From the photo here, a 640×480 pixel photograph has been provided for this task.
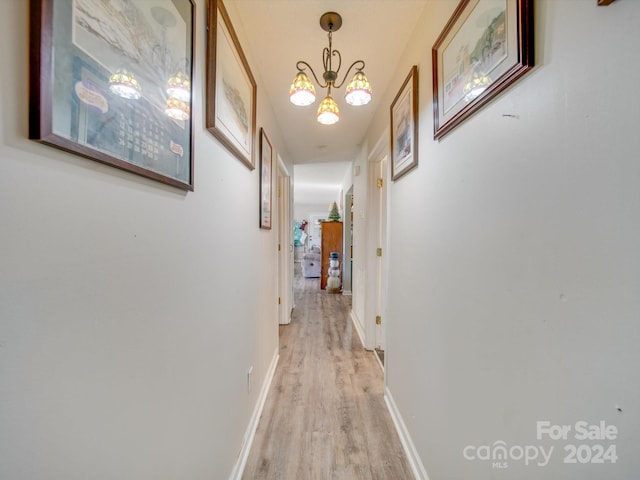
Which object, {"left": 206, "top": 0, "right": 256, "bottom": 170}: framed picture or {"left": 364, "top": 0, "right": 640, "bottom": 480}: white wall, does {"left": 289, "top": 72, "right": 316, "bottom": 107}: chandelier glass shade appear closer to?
{"left": 206, "top": 0, "right": 256, "bottom": 170}: framed picture

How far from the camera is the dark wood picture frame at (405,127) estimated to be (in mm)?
1396

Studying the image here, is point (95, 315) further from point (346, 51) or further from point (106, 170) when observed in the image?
point (346, 51)

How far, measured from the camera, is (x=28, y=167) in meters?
0.39

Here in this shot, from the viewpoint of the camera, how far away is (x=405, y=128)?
1.55 metres

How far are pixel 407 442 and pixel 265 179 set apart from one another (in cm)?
189

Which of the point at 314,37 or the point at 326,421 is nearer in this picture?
the point at 314,37

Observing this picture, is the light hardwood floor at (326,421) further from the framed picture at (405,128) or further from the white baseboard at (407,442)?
the framed picture at (405,128)

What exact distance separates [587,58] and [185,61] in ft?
3.24

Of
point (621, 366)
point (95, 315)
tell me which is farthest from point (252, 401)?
point (621, 366)

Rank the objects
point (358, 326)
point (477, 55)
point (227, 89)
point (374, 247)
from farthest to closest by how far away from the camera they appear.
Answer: point (358, 326), point (374, 247), point (227, 89), point (477, 55)

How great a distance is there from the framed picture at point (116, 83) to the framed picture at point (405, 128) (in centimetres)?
107

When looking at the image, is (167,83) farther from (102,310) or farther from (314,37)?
(314,37)

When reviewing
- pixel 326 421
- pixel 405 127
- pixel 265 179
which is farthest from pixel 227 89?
pixel 326 421

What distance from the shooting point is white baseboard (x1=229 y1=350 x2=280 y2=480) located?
130 cm
